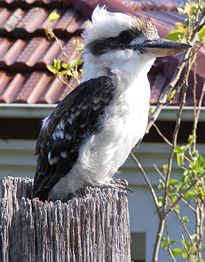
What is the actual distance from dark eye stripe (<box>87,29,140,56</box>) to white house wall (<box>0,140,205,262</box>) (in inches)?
75.1

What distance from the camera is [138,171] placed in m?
5.84

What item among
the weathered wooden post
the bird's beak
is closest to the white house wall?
the bird's beak

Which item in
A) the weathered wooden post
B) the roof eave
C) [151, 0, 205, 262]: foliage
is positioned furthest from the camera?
the roof eave

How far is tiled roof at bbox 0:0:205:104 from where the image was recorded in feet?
19.5

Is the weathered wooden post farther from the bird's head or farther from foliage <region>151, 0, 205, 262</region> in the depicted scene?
foliage <region>151, 0, 205, 262</region>

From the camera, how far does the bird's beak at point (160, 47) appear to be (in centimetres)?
370

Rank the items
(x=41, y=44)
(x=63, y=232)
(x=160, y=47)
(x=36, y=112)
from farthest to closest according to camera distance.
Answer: (x=41, y=44) → (x=36, y=112) → (x=160, y=47) → (x=63, y=232)

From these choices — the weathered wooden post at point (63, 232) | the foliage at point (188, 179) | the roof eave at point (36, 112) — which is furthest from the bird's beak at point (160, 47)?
the roof eave at point (36, 112)

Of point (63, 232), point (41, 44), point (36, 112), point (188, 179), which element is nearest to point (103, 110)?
point (188, 179)

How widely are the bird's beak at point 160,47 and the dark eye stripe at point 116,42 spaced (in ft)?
0.26

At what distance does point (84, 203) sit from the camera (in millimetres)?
2391

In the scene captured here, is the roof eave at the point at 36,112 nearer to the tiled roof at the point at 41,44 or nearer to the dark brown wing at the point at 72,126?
the tiled roof at the point at 41,44

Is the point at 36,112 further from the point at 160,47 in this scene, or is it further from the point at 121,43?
the point at 160,47

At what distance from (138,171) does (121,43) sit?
2039mm
